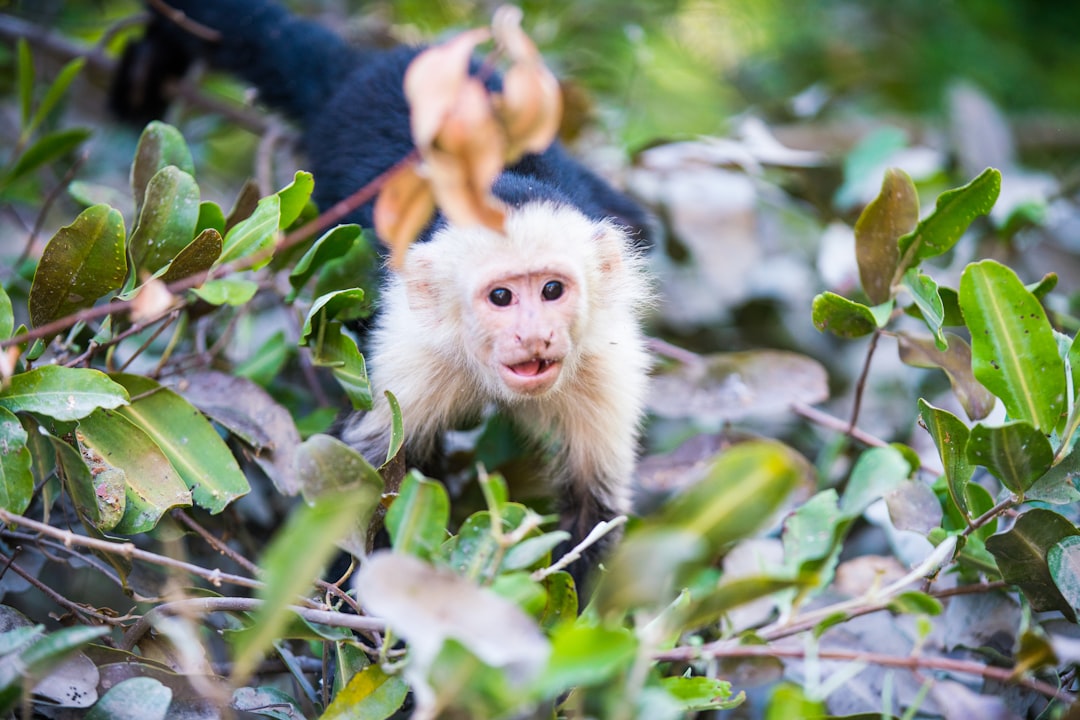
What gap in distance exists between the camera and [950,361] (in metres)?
2.17

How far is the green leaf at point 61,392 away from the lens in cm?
171

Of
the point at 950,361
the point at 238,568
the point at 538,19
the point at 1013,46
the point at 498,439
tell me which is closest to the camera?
the point at 950,361

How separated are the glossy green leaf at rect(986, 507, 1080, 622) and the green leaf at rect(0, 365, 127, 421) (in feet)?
5.50

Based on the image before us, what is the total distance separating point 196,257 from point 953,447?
5.00 ft

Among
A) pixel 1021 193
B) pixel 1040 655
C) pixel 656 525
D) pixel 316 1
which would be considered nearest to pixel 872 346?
pixel 1040 655

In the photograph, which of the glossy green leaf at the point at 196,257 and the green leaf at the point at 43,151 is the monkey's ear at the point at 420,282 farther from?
the green leaf at the point at 43,151

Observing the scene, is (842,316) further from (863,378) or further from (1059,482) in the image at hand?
(1059,482)

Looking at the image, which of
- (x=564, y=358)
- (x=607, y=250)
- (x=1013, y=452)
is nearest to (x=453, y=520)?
(x=564, y=358)

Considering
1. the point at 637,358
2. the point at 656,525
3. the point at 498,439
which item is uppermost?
the point at 656,525

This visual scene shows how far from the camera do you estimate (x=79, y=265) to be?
1.86 m

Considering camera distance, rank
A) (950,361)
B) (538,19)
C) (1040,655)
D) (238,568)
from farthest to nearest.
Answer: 1. (538,19)
2. (238,568)
3. (950,361)
4. (1040,655)

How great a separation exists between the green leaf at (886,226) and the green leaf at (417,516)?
122 centimetres

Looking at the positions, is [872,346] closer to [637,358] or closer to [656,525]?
[637,358]

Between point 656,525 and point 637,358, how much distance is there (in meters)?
1.28
